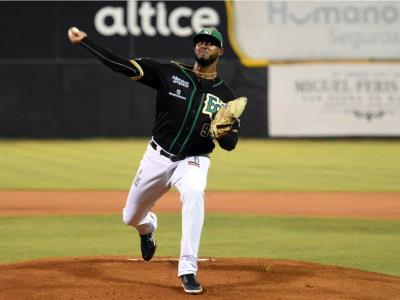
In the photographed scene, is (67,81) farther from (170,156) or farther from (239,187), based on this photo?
(170,156)

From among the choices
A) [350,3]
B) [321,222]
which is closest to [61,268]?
[321,222]

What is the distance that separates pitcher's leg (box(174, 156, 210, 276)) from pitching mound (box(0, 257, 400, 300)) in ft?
0.64

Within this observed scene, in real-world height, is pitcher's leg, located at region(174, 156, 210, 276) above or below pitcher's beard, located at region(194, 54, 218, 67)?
below

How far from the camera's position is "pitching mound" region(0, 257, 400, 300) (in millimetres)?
5996

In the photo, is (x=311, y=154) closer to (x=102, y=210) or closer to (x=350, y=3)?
(x=350, y=3)

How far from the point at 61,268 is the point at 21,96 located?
1423cm

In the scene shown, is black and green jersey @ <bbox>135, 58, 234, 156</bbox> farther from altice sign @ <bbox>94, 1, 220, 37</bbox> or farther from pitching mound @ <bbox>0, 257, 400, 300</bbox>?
altice sign @ <bbox>94, 1, 220, 37</bbox>

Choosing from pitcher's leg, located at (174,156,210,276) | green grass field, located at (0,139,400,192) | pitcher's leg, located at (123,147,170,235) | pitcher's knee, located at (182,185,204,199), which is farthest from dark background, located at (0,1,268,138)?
pitcher's knee, located at (182,185,204,199)

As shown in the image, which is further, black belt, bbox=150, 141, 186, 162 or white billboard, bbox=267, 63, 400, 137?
white billboard, bbox=267, 63, 400, 137

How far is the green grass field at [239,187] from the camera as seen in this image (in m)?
8.42

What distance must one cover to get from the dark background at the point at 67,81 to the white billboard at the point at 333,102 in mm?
419

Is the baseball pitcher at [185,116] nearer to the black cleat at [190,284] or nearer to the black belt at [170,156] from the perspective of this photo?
the black belt at [170,156]

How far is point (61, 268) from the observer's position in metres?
6.90

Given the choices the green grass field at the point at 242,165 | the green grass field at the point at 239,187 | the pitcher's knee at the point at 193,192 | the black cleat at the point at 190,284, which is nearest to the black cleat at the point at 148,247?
the green grass field at the point at 239,187
